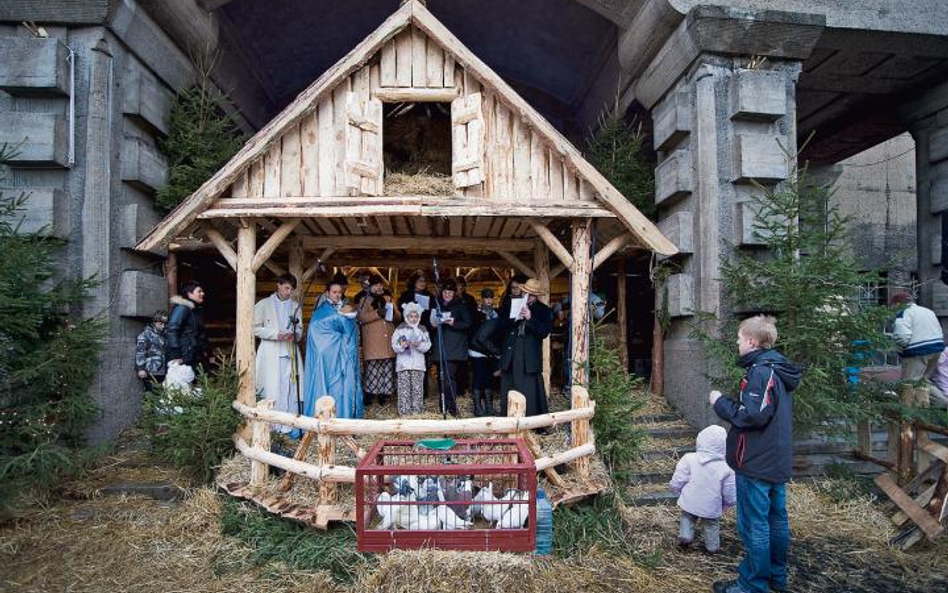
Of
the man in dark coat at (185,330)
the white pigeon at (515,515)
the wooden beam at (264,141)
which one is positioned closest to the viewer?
the white pigeon at (515,515)

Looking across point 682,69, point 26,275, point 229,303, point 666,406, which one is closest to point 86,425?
point 26,275

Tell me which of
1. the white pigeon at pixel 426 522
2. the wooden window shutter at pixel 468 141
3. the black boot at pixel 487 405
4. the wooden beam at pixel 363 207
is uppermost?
the wooden window shutter at pixel 468 141

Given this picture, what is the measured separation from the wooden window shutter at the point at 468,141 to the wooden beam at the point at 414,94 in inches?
6.7

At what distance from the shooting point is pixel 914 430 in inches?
250

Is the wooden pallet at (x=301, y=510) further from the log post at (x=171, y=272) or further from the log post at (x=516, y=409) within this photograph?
the log post at (x=171, y=272)

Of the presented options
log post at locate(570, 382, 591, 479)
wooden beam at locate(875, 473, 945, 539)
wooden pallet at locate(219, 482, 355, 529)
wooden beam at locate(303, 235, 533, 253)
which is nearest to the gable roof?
log post at locate(570, 382, 591, 479)

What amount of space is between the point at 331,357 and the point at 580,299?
338 cm

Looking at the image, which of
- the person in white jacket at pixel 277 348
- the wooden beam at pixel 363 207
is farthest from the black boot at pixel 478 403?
the wooden beam at pixel 363 207

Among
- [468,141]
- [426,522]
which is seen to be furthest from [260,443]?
[468,141]

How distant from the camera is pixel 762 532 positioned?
437 cm

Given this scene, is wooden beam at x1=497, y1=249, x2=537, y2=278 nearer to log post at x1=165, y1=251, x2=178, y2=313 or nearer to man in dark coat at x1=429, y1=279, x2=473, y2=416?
man in dark coat at x1=429, y1=279, x2=473, y2=416

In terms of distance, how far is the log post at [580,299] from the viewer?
21.3ft

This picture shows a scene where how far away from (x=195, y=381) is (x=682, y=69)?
835 cm

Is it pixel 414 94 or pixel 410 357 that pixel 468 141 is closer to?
pixel 414 94
